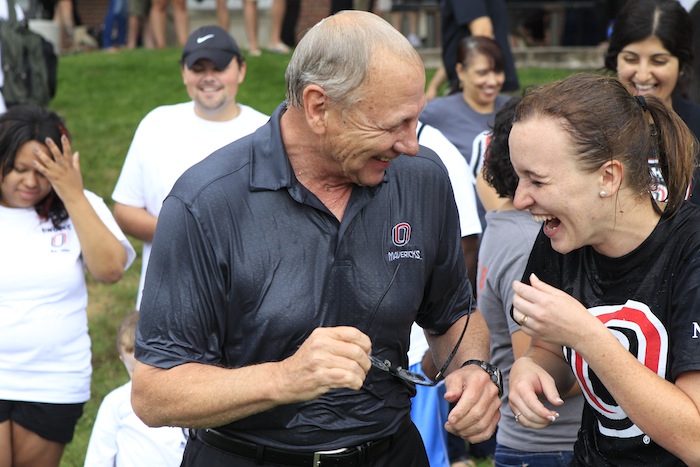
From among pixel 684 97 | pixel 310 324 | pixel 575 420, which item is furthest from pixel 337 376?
pixel 684 97

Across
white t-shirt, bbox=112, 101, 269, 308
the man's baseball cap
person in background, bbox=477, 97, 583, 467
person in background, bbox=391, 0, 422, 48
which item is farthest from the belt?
person in background, bbox=391, 0, 422, 48

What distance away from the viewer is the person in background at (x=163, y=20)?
43.3ft

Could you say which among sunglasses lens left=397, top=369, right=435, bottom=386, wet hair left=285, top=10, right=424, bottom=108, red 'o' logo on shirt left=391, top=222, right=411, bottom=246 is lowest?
sunglasses lens left=397, top=369, right=435, bottom=386

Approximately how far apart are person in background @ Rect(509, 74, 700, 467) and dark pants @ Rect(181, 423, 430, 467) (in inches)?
16.5

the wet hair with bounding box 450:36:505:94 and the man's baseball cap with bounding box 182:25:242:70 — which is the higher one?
the man's baseball cap with bounding box 182:25:242:70

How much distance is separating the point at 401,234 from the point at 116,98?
9954mm

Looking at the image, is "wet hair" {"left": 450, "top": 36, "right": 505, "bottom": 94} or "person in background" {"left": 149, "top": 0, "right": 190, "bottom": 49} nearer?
"wet hair" {"left": 450, "top": 36, "right": 505, "bottom": 94}

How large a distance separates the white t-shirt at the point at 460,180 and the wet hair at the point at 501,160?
922 mm

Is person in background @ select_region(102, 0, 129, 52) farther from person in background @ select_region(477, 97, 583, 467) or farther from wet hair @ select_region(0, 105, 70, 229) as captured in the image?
person in background @ select_region(477, 97, 583, 467)

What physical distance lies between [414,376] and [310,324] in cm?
36

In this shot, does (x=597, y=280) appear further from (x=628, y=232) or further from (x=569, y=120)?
(x=569, y=120)

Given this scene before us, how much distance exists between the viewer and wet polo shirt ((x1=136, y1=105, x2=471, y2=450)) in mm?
2654

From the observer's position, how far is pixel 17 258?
457 centimetres

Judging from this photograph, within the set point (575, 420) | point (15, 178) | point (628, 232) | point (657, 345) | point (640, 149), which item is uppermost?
point (640, 149)
